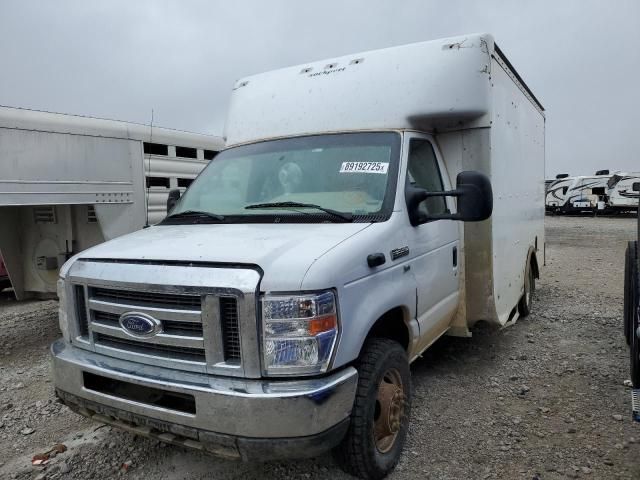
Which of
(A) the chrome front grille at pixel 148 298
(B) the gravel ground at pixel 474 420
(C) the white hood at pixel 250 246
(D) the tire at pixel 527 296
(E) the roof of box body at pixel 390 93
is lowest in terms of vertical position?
(B) the gravel ground at pixel 474 420

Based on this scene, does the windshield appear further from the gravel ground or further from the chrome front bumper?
the gravel ground

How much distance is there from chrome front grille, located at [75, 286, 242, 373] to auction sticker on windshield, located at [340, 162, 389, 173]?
1.53 meters

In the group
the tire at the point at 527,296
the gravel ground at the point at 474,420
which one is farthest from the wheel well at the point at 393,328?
the tire at the point at 527,296

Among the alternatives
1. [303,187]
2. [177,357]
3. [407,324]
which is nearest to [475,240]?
[407,324]

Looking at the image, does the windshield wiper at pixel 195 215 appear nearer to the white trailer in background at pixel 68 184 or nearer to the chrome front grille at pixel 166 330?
the chrome front grille at pixel 166 330

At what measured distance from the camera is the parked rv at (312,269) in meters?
2.42

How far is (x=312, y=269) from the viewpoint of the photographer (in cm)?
245

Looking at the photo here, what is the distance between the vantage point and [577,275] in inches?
402

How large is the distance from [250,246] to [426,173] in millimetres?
1836

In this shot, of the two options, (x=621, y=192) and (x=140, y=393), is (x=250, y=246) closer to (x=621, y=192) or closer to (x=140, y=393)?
(x=140, y=393)

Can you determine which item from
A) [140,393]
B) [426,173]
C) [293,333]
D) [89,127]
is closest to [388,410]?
[293,333]

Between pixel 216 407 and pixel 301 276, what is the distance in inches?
29.8

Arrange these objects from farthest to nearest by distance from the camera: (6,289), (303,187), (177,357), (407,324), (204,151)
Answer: (6,289) < (204,151) < (303,187) < (407,324) < (177,357)

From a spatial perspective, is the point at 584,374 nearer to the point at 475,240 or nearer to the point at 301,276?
the point at 475,240
